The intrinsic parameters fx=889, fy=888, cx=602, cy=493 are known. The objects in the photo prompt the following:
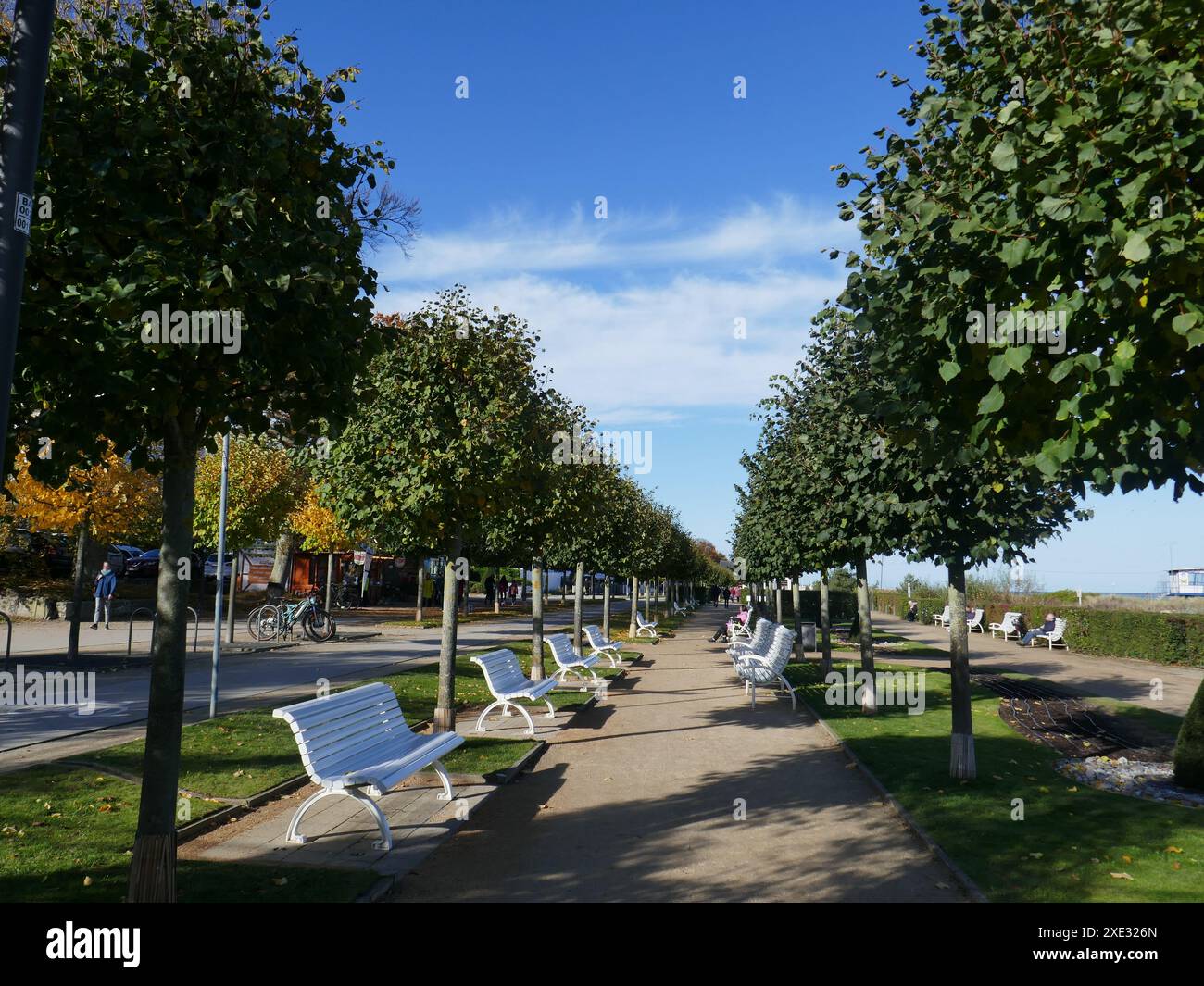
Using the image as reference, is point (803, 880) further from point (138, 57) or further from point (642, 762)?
point (138, 57)

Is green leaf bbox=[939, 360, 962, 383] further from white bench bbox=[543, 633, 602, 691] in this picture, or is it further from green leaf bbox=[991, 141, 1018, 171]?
white bench bbox=[543, 633, 602, 691]

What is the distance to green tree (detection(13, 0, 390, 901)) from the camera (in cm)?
420

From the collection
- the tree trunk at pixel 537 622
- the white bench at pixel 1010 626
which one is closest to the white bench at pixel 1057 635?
the white bench at pixel 1010 626

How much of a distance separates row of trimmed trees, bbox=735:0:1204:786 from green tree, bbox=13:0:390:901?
320 cm

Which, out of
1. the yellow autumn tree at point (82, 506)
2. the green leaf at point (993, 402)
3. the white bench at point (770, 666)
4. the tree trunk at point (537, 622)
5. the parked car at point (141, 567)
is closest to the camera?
the green leaf at point (993, 402)

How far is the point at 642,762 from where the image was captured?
9.69 m

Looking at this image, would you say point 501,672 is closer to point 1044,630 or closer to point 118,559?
point 1044,630

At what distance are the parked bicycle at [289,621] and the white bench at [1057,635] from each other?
2385 centimetres

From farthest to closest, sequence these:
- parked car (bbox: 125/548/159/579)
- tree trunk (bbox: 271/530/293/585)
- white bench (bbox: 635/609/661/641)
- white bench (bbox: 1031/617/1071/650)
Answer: parked car (bbox: 125/548/159/579) < tree trunk (bbox: 271/530/293/585) < white bench (bbox: 635/609/661/641) < white bench (bbox: 1031/617/1071/650)

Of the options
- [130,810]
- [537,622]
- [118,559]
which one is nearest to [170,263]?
[130,810]

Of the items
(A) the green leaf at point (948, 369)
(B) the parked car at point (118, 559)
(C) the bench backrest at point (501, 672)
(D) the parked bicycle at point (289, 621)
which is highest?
(A) the green leaf at point (948, 369)

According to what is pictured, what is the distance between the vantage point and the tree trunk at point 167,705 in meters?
4.58

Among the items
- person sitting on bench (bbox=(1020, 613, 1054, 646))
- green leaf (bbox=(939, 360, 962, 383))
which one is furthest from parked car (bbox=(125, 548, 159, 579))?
green leaf (bbox=(939, 360, 962, 383))

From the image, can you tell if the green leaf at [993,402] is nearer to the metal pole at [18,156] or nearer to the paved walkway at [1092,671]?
the metal pole at [18,156]
